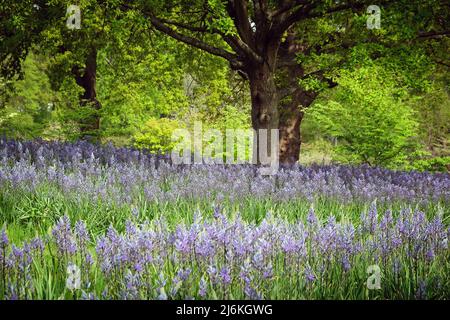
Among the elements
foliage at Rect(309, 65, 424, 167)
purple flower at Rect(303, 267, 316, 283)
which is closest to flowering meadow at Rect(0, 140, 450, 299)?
purple flower at Rect(303, 267, 316, 283)

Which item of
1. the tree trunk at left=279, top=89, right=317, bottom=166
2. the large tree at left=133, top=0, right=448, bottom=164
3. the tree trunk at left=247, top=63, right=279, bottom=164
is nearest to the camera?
the large tree at left=133, top=0, right=448, bottom=164

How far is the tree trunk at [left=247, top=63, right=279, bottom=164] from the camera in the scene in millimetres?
10523

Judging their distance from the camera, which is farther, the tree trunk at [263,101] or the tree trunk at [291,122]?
the tree trunk at [291,122]

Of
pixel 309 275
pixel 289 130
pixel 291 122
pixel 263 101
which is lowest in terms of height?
pixel 309 275

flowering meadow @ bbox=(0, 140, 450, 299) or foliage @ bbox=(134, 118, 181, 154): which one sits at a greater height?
foliage @ bbox=(134, 118, 181, 154)

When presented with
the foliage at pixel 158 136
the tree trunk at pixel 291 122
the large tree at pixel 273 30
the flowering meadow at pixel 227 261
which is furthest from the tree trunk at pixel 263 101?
the foliage at pixel 158 136

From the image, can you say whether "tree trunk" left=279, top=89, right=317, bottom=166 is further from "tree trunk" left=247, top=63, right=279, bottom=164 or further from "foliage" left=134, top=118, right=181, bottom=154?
"foliage" left=134, top=118, right=181, bottom=154

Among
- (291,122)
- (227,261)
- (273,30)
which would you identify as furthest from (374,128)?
(227,261)

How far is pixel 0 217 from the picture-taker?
6078 millimetres

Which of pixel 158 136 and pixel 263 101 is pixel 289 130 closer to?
pixel 263 101

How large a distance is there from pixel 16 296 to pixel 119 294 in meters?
0.60

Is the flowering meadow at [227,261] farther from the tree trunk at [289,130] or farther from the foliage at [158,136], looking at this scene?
the foliage at [158,136]

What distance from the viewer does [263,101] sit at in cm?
1068

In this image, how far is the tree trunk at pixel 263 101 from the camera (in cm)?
1052
